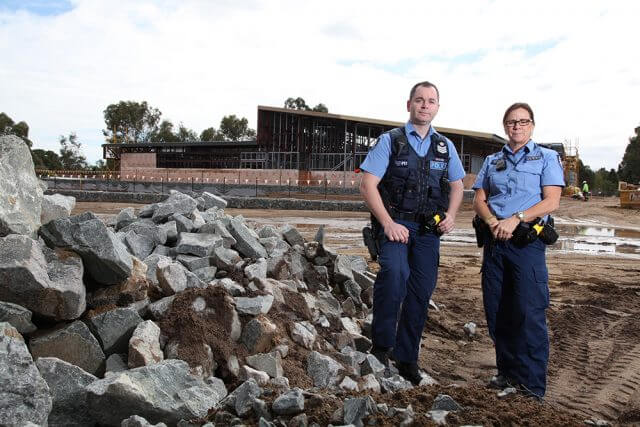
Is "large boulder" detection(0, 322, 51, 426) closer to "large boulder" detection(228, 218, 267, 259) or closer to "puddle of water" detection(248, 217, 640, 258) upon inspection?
→ "large boulder" detection(228, 218, 267, 259)

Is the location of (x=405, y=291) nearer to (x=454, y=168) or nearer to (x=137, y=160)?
(x=454, y=168)

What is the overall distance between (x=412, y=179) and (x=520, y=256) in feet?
2.91

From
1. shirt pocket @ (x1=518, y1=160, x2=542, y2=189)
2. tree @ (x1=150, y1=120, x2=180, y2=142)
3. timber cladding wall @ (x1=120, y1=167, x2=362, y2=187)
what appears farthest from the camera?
tree @ (x1=150, y1=120, x2=180, y2=142)

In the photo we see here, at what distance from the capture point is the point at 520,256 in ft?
13.1

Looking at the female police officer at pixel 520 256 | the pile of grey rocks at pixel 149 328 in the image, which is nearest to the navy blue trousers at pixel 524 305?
the female police officer at pixel 520 256

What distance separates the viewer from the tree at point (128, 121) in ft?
277

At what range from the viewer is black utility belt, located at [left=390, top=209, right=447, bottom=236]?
4.12m

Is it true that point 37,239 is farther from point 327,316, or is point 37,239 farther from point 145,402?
point 327,316

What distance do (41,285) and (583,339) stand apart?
16.0ft

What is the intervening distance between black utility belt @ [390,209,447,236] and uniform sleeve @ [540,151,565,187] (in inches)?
28.4

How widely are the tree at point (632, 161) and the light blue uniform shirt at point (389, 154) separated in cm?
7274

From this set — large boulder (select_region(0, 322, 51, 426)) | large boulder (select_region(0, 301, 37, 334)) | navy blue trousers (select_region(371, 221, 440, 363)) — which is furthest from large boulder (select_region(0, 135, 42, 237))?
navy blue trousers (select_region(371, 221, 440, 363))

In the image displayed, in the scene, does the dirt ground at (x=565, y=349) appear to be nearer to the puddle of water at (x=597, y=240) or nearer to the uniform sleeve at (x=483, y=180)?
the uniform sleeve at (x=483, y=180)

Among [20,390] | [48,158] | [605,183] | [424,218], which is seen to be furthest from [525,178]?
[605,183]
